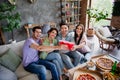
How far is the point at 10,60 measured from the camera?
2293 millimetres

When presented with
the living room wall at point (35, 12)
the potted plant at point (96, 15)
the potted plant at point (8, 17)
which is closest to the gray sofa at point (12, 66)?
the potted plant at point (8, 17)

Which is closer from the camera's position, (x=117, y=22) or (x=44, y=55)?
(x=117, y=22)

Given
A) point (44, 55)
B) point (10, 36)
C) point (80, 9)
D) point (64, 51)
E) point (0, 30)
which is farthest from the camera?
point (80, 9)

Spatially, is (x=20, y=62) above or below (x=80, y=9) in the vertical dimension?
below

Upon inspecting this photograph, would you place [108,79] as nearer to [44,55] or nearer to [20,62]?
[44,55]

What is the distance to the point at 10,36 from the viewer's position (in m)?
4.41

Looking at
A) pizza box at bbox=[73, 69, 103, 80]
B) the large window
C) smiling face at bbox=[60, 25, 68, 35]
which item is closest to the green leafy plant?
the large window

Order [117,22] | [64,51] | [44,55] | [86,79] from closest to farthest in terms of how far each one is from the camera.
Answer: [117,22], [86,79], [44,55], [64,51]

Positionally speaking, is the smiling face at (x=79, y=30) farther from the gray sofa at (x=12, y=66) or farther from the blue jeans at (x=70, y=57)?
the gray sofa at (x=12, y=66)

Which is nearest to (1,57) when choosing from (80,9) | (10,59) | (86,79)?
(10,59)

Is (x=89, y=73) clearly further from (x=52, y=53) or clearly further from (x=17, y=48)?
(x=17, y=48)

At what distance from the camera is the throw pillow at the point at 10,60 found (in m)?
2.23

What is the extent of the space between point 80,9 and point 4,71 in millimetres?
4574

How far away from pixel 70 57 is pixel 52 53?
0.42 metres
